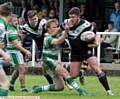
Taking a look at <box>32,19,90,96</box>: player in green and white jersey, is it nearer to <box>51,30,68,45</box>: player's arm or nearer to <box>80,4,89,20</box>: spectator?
<box>51,30,68,45</box>: player's arm

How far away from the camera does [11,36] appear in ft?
52.4

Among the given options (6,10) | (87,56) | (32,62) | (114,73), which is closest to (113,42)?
(114,73)

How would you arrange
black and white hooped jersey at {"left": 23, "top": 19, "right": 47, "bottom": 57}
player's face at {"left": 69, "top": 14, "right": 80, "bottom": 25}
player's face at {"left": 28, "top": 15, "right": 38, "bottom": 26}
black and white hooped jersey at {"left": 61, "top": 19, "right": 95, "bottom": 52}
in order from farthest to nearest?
black and white hooped jersey at {"left": 23, "top": 19, "right": 47, "bottom": 57}
player's face at {"left": 28, "top": 15, "right": 38, "bottom": 26}
black and white hooped jersey at {"left": 61, "top": 19, "right": 95, "bottom": 52}
player's face at {"left": 69, "top": 14, "right": 80, "bottom": 25}

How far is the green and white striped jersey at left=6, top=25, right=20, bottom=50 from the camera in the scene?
1596 cm

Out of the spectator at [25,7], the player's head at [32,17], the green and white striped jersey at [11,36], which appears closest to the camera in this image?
the green and white striped jersey at [11,36]

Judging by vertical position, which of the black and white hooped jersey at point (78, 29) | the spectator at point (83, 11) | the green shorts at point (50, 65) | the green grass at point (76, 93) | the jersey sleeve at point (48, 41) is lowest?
the green grass at point (76, 93)

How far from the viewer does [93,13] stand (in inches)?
1081

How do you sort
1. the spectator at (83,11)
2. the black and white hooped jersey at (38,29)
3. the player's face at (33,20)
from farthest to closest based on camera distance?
1. the spectator at (83,11)
2. the black and white hooped jersey at (38,29)
3. the player's face at (33,20)

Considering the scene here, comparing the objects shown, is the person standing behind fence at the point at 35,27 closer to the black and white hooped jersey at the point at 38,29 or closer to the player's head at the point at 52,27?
the black and white hooped jersey at the point at 38,29

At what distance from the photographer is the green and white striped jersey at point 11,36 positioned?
628 inches

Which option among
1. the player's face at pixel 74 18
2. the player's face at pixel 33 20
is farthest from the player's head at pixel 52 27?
the player's face at pixel 33 20

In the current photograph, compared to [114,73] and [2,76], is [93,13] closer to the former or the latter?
[114,73]

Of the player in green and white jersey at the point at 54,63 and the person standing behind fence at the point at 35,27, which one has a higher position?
the person standing behind fence at the point at 35,27

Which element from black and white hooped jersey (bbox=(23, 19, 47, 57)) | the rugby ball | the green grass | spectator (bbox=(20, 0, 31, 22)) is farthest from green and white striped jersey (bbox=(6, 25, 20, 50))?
spectator (bbox=(20, 0, 31, 22))
